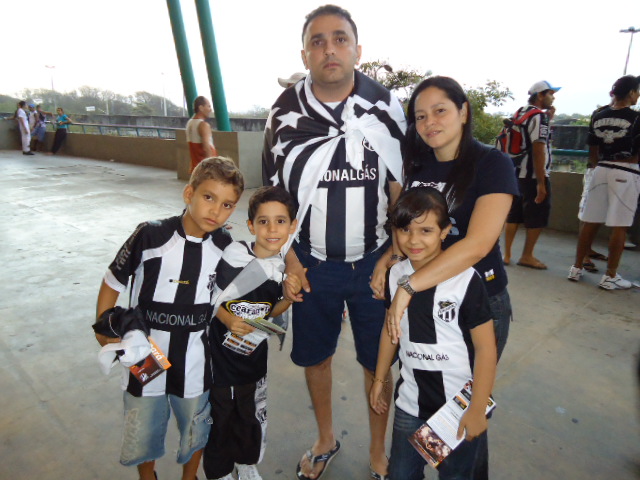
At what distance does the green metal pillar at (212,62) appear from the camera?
31.7 ft

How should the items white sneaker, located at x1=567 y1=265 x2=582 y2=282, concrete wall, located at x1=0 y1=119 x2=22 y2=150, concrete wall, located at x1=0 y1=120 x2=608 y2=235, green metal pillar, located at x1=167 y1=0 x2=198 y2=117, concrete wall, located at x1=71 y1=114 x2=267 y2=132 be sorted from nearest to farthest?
white sneaker, located at x1=567 y1=265 x2=582 y2=282, concrete wall, located at x1=0 y1=120 x2=608 y2=235, green metal pillar, located at x1=167 y1=0 x2=198 y2=117, concrete wall, located at x1=0 y1=119 x2=22 y2=150, concrete wall, located at x1=71 y1=114 x2=267 y2=132

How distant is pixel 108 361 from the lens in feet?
4.69

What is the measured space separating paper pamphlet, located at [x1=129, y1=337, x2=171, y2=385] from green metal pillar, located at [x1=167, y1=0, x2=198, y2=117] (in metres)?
10.3

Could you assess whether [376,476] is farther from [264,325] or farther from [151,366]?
[151,366]

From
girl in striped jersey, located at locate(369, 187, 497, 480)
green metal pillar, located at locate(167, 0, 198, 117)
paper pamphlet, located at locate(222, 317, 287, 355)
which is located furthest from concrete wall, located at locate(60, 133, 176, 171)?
girl in striped jersey, located at locate(369, 187, 497, 480)

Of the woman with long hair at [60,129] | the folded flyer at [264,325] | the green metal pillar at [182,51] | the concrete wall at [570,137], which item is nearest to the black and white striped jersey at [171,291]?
the folded flyer at [264,325]

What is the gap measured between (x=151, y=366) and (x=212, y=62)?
9.90m

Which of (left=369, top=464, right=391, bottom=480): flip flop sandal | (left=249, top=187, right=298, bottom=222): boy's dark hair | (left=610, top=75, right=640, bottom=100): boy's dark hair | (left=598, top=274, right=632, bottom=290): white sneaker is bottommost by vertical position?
(left=369, top=464, right=391, bottom=480): flip flop sandal

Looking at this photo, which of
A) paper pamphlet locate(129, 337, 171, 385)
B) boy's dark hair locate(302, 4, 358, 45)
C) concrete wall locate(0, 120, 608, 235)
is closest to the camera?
paper pamphlet locate(129, 337, 171, 385)

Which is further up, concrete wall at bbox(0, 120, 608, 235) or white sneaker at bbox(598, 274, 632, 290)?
concrete wall at bbox(0, 120, 608, 235)

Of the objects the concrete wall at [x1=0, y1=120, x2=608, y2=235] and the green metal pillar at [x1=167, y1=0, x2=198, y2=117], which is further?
the green metal pillar at [x1=167, y1=0, x2=198, y2=117]

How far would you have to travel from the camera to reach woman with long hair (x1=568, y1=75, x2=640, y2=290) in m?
3.52

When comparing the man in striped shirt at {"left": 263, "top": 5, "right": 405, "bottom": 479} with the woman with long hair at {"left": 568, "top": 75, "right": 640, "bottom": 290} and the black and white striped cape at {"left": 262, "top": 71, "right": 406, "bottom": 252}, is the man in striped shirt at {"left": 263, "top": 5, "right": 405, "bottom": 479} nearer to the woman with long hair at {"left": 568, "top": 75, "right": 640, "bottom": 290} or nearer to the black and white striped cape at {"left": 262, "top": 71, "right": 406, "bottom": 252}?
the black and white striped cape at {"left": 262, "top": 71, "right": 406, "bottom": 252}

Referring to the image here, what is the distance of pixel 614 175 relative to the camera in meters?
3.71
